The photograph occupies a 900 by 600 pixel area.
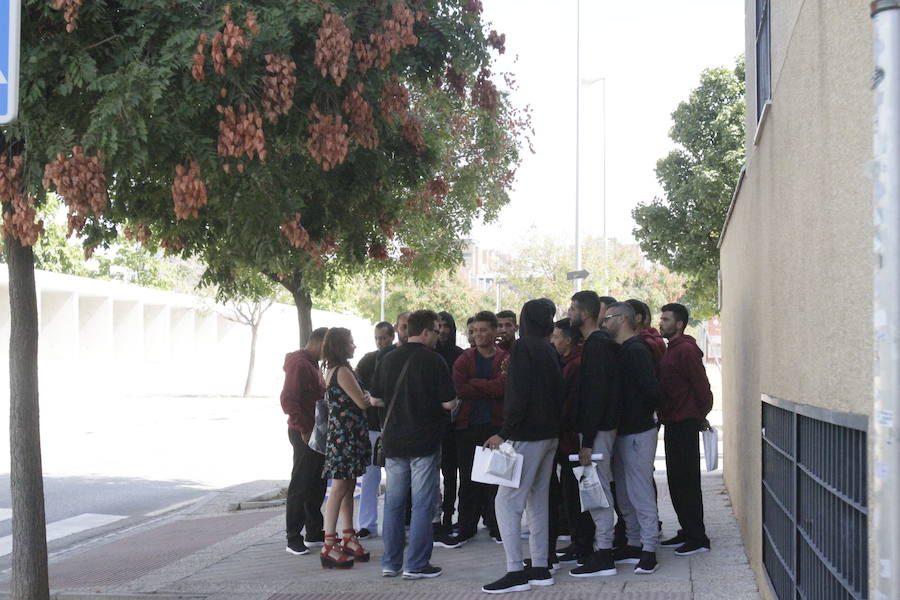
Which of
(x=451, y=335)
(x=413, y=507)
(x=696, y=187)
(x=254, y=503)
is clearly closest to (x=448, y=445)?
(x=451, y=335)

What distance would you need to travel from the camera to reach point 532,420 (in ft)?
23.3

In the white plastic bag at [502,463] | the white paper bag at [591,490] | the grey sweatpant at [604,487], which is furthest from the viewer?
the grey sweatpant at [604,487]

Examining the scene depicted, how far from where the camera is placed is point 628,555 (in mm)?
8039

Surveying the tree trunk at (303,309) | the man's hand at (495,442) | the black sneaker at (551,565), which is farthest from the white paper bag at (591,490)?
the tree trunk at (303,309)

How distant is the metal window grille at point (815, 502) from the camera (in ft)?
11.2

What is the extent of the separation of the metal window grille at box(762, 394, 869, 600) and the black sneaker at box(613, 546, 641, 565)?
1.77 meters

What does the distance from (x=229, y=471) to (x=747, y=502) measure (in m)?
11.4

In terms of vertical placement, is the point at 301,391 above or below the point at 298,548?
above

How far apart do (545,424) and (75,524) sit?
7.22m

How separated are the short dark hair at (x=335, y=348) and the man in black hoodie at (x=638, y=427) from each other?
1.94 meters

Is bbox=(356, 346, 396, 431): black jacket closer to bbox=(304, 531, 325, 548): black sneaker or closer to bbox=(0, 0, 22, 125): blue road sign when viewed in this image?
bbox=(304, 531, 325, 548): black sneaker

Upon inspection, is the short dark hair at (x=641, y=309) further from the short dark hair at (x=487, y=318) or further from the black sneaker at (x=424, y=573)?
the black sneaker at (x=424, y=573)

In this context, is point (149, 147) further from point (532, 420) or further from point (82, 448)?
point (82, 448)

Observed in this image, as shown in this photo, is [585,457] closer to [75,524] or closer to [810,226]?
[810,226]
